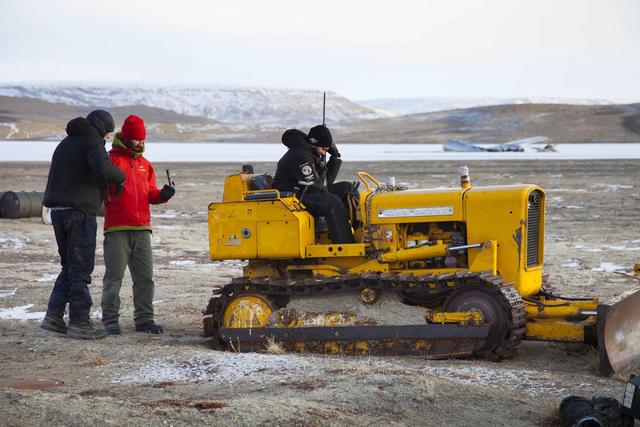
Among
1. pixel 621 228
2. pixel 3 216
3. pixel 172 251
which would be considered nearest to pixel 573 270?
pixel 621 228

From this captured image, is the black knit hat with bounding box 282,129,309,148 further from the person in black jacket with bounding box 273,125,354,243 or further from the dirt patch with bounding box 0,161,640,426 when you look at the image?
the dirt patch with bounding box 0,161,640,426

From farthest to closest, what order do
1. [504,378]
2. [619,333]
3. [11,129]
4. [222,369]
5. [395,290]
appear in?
[11,129] → [395,290] → [619,333] → [222,369] → [504,378]

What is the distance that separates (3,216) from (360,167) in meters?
22.4

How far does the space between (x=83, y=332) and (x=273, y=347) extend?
2.09 m

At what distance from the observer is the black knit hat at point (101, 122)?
421 inches

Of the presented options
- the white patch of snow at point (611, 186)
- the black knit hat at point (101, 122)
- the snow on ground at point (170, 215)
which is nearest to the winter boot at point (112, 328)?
the black knit hat at point (101, 122)

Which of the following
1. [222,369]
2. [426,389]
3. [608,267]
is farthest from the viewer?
[608,267]

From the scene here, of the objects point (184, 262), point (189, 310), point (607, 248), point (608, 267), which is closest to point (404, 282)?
point (189, 310)

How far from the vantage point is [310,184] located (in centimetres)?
1051

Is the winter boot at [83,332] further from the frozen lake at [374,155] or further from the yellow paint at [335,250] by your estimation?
the frozen lake at [374,155]

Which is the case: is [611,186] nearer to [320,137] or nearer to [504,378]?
[320,137]

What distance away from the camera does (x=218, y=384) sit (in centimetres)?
819

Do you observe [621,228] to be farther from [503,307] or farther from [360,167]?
[360,167]

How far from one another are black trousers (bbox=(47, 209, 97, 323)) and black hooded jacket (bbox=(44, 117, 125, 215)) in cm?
12
